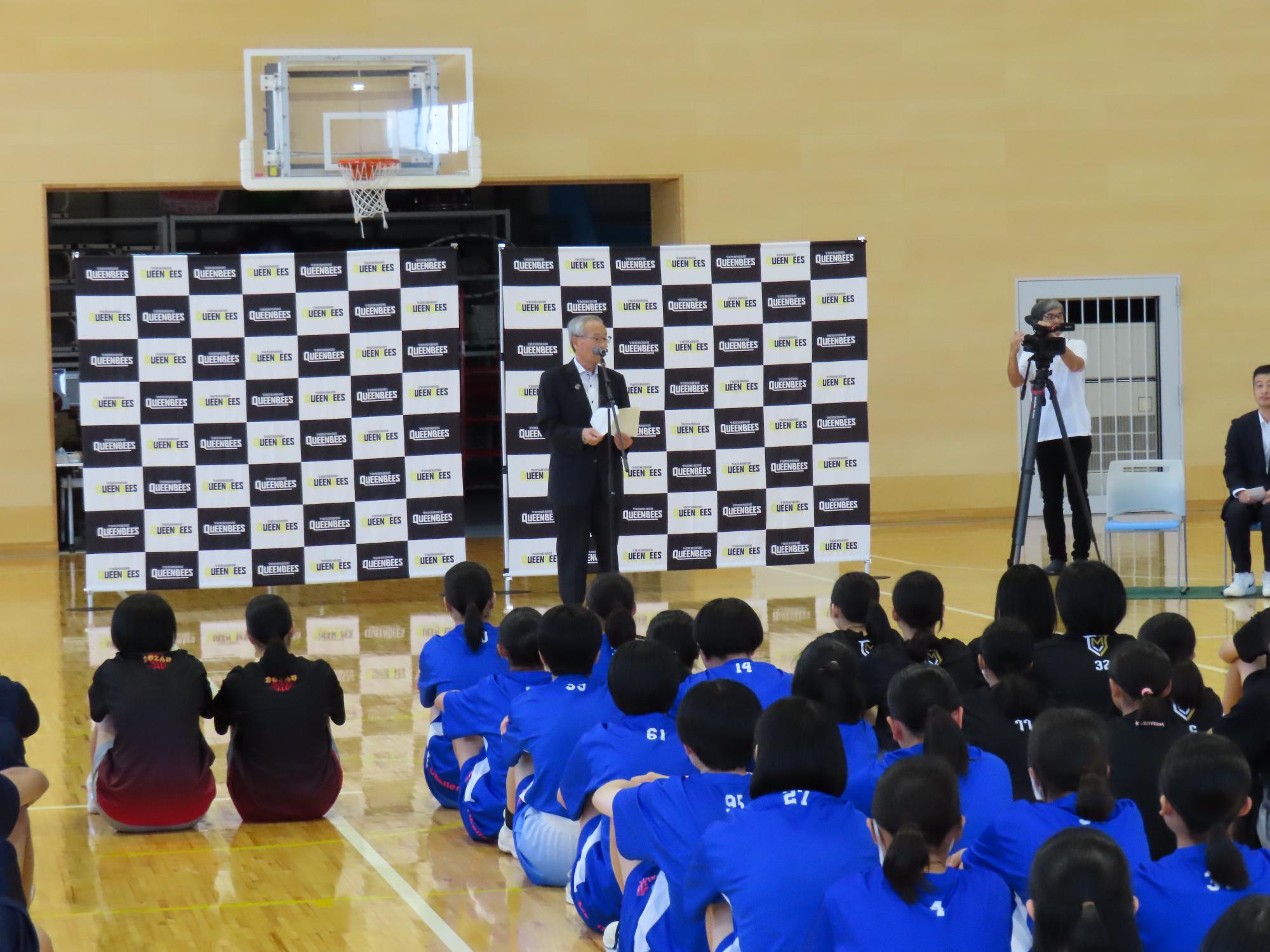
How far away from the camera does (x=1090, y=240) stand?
38.3ft

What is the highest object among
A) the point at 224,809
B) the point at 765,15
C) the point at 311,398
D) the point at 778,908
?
the point at 765,15

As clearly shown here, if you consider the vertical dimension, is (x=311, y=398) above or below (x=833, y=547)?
above

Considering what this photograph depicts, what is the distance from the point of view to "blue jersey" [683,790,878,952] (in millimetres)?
2236

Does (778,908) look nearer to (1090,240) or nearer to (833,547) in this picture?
(833,547)

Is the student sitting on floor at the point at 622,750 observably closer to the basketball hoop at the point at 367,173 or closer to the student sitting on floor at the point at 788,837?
the student sitting on floor at the point at 788,837

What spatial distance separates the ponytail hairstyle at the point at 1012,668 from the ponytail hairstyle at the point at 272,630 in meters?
1.81

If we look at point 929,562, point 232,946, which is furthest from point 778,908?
point 929,562

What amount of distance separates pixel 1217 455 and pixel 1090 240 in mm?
1910

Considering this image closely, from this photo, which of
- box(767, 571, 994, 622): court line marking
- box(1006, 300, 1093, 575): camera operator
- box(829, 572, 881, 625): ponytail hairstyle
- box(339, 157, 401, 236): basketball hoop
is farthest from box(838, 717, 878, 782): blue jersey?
box(339, 157, 401, 236): basketball hoop

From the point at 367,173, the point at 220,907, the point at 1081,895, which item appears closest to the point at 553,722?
the point at 220,907

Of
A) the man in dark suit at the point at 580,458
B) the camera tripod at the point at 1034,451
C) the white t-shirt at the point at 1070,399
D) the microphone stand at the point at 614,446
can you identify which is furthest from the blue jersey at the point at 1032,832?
the white t-shirt at the point at 1070,399

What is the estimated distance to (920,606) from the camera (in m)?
3.73

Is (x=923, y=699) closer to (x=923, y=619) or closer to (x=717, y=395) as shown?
(x=923, y=619)

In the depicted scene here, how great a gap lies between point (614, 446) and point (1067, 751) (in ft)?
13.7
